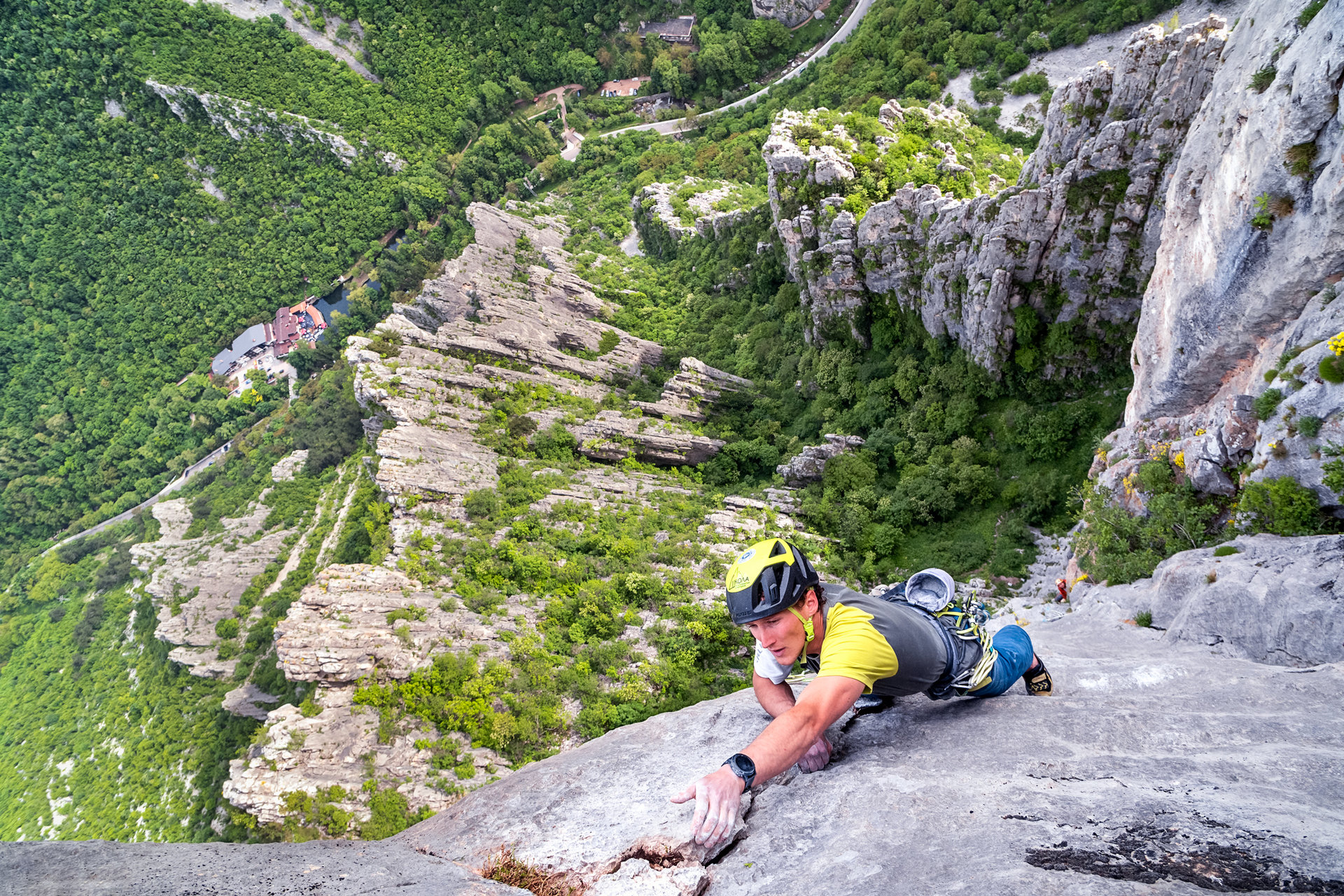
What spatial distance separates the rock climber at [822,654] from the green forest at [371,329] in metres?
9.31

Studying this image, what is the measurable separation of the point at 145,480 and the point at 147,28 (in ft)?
271

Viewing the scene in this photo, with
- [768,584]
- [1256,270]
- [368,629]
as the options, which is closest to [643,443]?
[368,629]

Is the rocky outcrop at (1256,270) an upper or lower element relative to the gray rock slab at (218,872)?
upper

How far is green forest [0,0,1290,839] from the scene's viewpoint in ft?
89.3

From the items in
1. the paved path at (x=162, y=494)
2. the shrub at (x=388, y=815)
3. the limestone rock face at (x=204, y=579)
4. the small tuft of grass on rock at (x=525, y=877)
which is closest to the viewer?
the small tuft of grass on rock at (x=525, y=877)

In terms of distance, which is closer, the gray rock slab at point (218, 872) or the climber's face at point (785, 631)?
the gray rock slab at point (218, 872)

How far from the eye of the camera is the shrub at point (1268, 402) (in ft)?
41.4

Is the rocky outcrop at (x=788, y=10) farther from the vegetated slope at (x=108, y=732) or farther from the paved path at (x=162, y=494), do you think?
the paved path at (x=162, y=494)

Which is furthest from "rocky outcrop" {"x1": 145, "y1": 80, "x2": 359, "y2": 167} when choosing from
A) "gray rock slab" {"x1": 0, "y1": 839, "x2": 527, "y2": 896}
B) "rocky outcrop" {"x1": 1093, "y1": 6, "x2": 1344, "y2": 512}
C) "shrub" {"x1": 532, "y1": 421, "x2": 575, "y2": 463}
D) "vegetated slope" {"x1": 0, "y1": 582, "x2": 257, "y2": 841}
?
"gray rock slab" {"x1": 0, "y1": 839, "x2": 527, "y2": 896}

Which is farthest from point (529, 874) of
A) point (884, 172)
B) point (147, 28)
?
point (147, 28)

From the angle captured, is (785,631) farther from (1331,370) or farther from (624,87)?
(624,87)

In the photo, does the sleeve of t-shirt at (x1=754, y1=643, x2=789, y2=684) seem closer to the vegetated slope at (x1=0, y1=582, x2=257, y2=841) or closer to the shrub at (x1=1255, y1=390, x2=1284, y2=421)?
the shrub at (x1=1255, y1=390, x2=1284, y2=421)

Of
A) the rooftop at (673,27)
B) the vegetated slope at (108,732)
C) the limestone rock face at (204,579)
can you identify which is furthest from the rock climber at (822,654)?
the rooftop at (673,27)

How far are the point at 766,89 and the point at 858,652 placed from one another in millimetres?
89994
